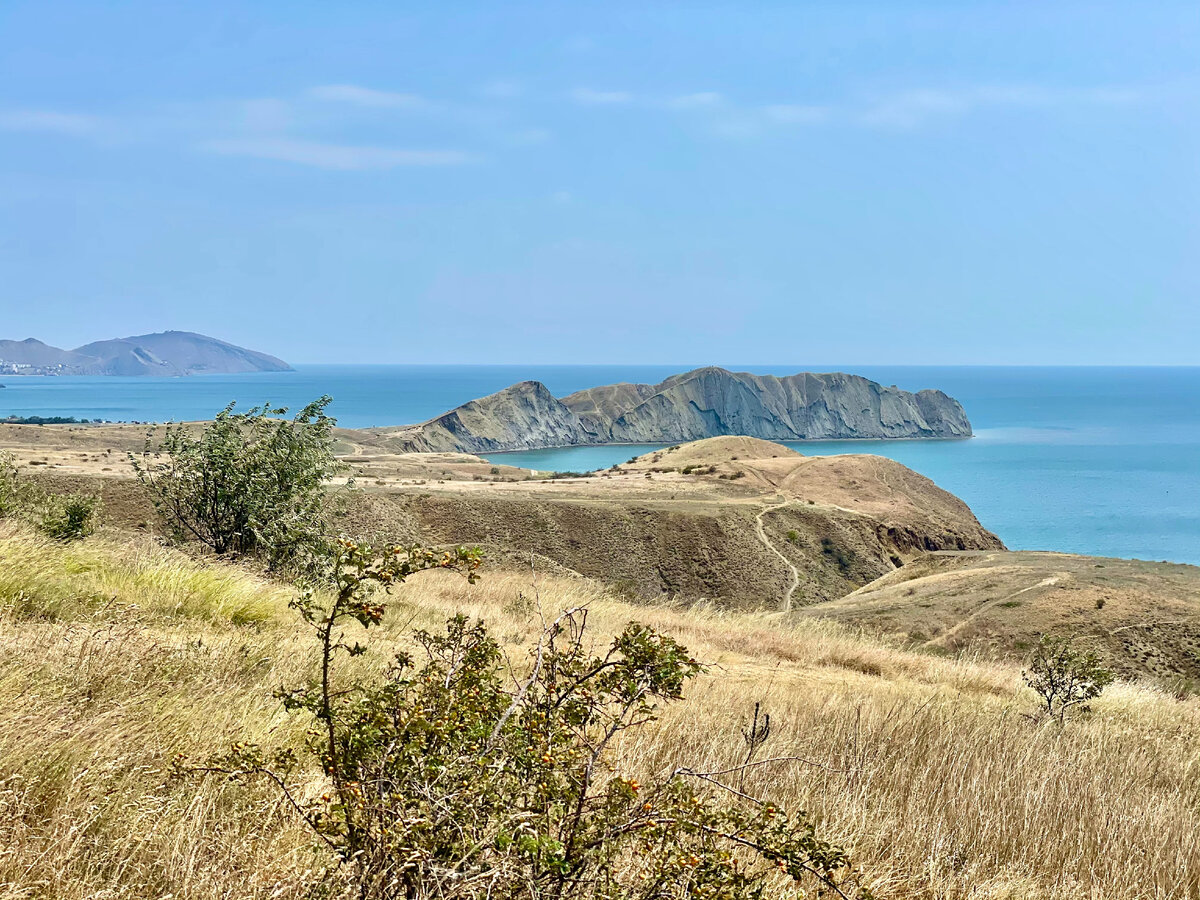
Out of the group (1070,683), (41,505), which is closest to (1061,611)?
(1070,683)

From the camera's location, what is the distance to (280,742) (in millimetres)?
4305

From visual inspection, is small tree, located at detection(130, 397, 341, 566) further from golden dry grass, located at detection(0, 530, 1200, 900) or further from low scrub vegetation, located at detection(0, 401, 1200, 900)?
golden dry grass, located at detection(0, 530, 1200, 900)

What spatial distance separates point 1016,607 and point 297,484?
23806mm

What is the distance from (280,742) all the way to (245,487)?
13503 mm

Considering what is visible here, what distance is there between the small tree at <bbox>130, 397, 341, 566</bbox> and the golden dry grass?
25.4ft

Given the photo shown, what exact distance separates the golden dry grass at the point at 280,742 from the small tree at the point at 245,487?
7.73 m

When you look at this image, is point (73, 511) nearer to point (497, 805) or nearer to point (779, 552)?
point (497, 805)

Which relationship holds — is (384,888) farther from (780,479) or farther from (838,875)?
(780,479)

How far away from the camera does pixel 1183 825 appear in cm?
494

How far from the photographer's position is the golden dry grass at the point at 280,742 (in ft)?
9.89

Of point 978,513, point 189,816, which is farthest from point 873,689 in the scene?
point 978,513

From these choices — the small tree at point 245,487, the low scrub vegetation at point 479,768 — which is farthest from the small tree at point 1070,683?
the small tree at point 245,487

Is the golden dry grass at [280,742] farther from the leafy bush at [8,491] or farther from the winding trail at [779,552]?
the winding trail at [779,552]

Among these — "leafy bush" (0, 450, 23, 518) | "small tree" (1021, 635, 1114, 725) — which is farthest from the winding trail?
"small tree" (1021, 635, 1114, 725)
